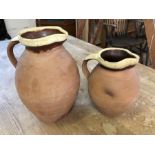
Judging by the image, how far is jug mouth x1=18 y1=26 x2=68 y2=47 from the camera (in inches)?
18.4

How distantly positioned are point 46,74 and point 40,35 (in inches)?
4.8

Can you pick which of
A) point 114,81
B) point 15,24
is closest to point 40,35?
point 114,81

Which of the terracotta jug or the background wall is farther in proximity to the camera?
the background wall

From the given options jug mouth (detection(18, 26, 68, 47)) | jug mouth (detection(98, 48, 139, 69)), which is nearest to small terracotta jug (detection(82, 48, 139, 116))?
jug mouth (detection(98, 48, 139, 69))

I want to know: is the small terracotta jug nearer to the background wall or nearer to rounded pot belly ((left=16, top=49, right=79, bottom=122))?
rounded pot belly ((left=16, top=49, right=79, bottom=122))

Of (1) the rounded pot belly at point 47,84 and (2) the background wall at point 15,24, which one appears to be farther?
(2) the background wall at point 15,24

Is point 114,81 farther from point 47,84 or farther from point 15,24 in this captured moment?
point 15,24

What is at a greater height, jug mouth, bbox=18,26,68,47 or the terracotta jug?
jug mouth, bbox=18,26,68,47

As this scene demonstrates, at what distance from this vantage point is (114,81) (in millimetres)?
519

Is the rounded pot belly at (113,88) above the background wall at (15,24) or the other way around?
above

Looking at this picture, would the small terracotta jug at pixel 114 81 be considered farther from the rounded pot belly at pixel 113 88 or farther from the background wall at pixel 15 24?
the background wall at pixel 15 24

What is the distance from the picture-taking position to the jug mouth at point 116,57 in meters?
0.50

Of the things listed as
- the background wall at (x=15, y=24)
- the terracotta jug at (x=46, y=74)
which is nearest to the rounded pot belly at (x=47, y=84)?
the terracotta jug at (x=46, y=74)
